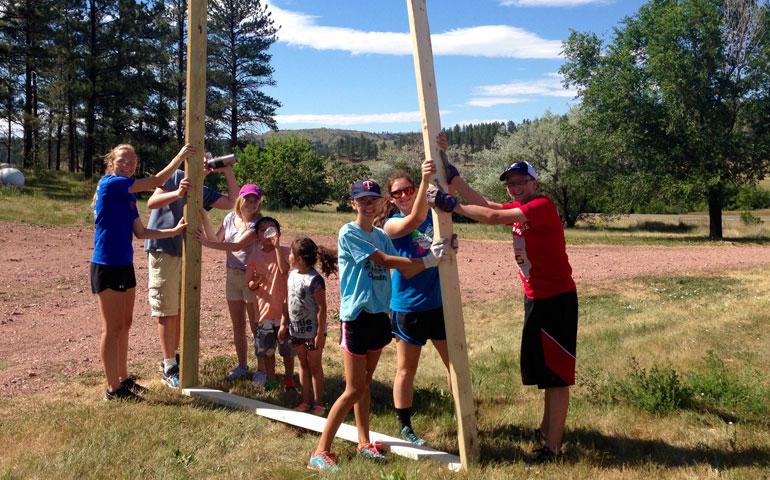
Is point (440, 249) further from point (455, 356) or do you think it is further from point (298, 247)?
point (298, 247)

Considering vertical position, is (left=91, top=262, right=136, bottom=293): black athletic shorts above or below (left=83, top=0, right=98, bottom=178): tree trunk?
below

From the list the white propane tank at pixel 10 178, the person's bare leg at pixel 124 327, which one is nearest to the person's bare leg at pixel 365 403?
the person's bare leg at pixel 124 327

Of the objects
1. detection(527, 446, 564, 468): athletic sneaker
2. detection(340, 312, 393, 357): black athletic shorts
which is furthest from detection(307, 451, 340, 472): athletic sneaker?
detection(527, 446, 564, 468): athletic sneaker

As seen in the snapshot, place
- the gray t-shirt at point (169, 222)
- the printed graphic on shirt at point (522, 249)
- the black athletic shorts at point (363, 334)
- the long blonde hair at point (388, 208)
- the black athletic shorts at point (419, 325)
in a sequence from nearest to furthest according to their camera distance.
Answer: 1. the black athletic shorts at point (363, 334)
2. the printed graphic on shirt at point (522, 249)
3. the black athletic shorts at point (419, 325)
4. the long blonde hair at point (388, 208)
5. the gray t-shirt at point (169, 222)

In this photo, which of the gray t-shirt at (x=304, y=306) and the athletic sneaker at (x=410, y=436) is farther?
the gray t-shirt at (x=304, y=306)

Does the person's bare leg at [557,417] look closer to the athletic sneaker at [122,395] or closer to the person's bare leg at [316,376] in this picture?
the person's bare leg at [316,376]

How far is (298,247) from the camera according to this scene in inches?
196

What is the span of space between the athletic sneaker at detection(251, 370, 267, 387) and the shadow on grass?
2.77 meters

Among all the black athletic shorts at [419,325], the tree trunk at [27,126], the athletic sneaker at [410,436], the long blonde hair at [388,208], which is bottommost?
the athletic sneaker at [410,436]

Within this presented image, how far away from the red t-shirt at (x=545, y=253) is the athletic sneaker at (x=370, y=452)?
4.96 ft

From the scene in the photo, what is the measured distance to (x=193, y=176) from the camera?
5.43 m

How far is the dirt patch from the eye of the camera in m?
6.43

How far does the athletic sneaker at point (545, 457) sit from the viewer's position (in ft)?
13.2

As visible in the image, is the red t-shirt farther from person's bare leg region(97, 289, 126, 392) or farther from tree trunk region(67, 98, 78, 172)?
tree trunk region(67, 98, 78, 172)
